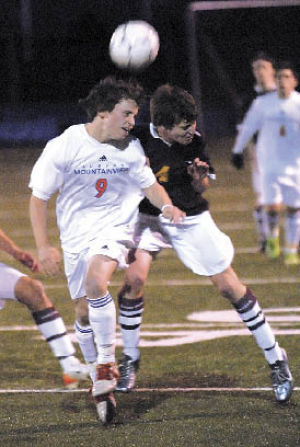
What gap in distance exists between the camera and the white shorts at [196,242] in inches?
223

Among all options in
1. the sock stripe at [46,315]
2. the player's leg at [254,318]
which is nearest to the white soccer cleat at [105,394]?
the sock stripe at [46,315]

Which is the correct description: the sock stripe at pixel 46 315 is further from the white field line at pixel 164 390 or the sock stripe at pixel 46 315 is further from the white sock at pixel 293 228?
the white sock at pixel 293 228

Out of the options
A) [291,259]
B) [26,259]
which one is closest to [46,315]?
[26,259]

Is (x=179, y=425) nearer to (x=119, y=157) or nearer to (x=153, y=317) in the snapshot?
(x=119, y=157)

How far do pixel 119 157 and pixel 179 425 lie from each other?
4.71 feet

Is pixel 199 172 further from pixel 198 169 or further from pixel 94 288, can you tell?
pixel 94 288

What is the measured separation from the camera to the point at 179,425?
16.8ft

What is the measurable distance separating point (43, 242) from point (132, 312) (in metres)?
0.95

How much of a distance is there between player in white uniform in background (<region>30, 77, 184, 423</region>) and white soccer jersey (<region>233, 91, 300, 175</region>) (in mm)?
4938

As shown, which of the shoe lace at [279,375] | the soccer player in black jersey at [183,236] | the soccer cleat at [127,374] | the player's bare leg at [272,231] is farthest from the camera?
the player's bare leg at [272,231]

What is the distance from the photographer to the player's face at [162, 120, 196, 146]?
18.5 feet

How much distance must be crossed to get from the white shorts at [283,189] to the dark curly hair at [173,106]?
478 centimetres

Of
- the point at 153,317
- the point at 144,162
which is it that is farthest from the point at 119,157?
the point at 153,317

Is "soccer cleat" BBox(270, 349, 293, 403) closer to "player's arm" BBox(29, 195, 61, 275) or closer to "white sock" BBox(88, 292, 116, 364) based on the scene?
"white sock" BBox(88, 292, 116, 364)
